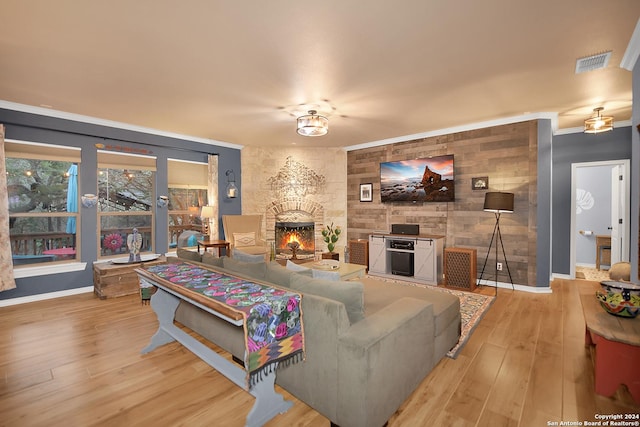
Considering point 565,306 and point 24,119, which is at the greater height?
point 24,119

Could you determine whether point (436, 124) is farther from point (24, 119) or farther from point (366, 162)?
point (24, 119)

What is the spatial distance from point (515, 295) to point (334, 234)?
351cm

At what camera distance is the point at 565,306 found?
3.80 meters

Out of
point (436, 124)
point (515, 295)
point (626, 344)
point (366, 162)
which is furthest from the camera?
point (366, 162)

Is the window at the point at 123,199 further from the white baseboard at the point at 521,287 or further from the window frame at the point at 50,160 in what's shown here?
the white baseboard at the point at 521,287

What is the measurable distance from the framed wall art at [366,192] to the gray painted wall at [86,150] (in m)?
3.45

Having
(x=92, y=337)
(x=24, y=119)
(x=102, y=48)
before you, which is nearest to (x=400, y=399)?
(x=92, y=337)

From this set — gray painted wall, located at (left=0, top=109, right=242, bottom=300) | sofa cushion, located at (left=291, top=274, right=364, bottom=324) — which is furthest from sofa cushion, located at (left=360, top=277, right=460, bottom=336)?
gray painted wall, located at (left=0, top=109, right=242, bottom=300)

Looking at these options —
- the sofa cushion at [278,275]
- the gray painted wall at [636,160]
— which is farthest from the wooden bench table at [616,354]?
the sofa cushion at [278,275]

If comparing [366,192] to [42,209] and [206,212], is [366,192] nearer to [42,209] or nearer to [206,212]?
[206,212]

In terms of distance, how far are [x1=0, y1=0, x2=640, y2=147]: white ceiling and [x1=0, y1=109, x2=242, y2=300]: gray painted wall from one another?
324mm

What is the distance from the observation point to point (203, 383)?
2.21 m

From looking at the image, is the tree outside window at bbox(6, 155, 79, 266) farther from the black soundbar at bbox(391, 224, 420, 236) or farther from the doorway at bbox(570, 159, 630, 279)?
the doorway at bbox(570, 159, 630, 279)

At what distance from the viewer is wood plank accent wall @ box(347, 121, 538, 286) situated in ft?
14.8
